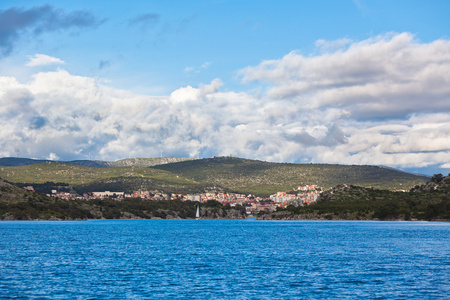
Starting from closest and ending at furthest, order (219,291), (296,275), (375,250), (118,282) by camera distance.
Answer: (219,291), (118,282), (296,275), (375,250)

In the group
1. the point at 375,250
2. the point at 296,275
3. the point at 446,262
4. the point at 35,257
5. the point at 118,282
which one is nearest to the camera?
the point at 118,282

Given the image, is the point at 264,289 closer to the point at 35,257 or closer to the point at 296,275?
the point at 296,275

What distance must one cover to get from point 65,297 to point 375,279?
30096 millimetres

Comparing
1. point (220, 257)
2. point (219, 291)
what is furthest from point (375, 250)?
point (219, 291)

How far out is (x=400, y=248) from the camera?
84.1 meters

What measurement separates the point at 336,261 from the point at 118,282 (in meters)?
31.0

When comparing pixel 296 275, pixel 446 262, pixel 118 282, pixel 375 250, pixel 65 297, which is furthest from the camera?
pixel 375 250

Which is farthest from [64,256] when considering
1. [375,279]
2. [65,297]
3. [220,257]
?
[375,279]

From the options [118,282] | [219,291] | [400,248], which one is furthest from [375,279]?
[400,248]

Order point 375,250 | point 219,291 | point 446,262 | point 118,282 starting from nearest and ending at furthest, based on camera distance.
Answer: point 219,291 < point 118,282 < point 446,262 < point 375,250

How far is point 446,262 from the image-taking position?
63.4 m

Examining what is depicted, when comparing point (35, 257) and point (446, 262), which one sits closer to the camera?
point (446, 262)

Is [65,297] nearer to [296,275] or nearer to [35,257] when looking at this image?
[296,275]

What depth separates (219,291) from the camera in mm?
43906
